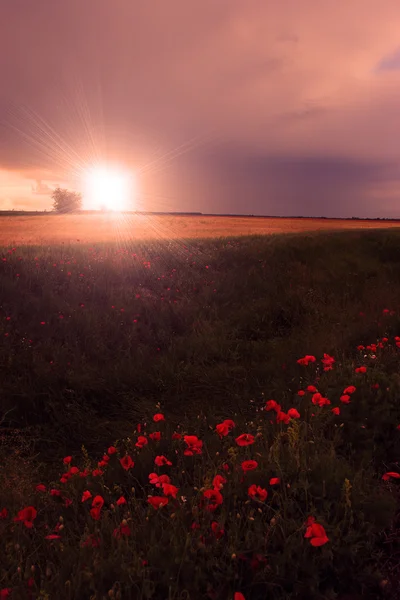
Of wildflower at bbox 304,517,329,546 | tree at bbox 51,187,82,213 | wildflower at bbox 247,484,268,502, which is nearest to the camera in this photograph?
wildflower at bbox 304,517,329,546

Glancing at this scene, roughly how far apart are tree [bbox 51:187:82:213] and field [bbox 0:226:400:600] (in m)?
61.5

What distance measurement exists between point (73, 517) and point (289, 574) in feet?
5.83

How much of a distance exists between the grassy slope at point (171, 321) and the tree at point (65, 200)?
64198mm

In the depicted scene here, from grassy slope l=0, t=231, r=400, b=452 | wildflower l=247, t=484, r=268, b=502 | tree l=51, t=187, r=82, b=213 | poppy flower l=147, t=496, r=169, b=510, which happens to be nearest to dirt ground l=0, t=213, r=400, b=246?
grassy slope l=0, t=231, r=400, b=452

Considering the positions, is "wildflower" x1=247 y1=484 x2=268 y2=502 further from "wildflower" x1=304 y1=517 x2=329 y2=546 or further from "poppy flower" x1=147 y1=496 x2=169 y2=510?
"poppy flower" x1=147 y1=496 x2=169 y2=510

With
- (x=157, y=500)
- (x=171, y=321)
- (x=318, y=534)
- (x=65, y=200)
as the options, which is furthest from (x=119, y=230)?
(x=65, y=200)

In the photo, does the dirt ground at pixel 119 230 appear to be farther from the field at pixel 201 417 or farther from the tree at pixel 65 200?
the tree at pixel 65 200

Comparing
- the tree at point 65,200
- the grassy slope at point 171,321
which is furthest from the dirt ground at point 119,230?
the tree at point 65,200

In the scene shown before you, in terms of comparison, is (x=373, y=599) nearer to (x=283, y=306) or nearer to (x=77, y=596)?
(x=77, y=596)

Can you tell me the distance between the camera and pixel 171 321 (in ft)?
32.7

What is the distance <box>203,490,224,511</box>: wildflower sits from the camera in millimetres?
2396

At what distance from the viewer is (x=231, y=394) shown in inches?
259

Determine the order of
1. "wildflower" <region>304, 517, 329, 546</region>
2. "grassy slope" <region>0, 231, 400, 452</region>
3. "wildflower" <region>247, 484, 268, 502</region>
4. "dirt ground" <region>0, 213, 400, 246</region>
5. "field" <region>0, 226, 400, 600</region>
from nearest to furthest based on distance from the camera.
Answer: "wildflower" <region>304, 517, 329, 546</region>, "field" <region>0, 226, 400, 600</region>, "wildflower" <region>247, 484, 268, 502</region>, "grassy slope" <region>0, 231, 400, 452</region>, "dirt ground" <region>0, 213, 400, 246</region>

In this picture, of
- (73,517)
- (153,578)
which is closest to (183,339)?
(73,517)
